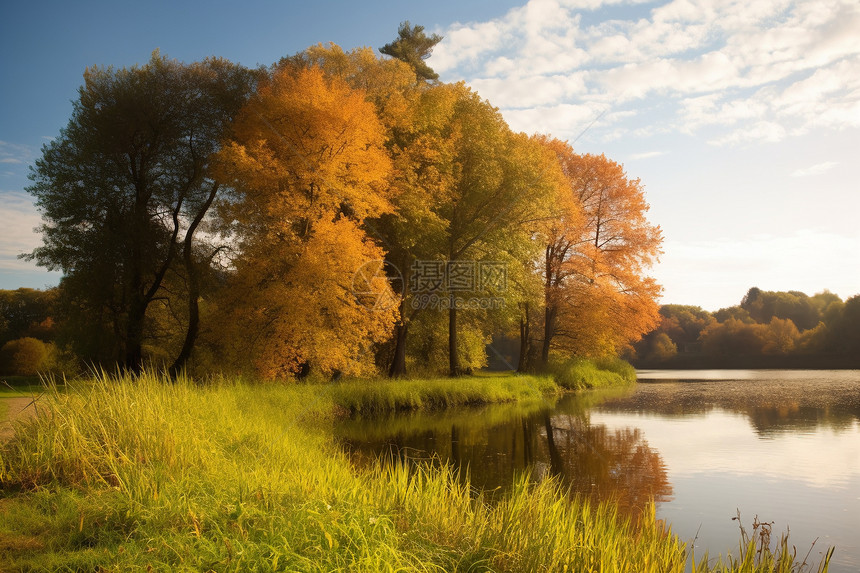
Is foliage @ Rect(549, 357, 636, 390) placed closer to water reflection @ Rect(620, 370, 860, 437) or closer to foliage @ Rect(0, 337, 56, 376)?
water reflection @ Rect(620, 370, 860, 437)

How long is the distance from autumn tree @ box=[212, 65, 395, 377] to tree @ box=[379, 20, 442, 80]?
18618 millimetres

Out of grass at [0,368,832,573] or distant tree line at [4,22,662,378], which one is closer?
grass at [0,368,832,573]

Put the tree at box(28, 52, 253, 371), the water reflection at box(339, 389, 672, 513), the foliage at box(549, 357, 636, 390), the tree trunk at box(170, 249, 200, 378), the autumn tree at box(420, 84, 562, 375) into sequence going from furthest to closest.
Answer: the foliage at box(549, 357, 636, 390), the autumn tree at box(420, 84, 562, 375), the tree trunk at box(170, 249, 200, 378), the tree at box(28, 52, 253, 371), the water reflection at box(339, 389, 672, 513)

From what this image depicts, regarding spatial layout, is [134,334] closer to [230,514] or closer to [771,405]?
[230,514]

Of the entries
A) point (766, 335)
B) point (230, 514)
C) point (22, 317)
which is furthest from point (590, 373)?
point (766, 335)

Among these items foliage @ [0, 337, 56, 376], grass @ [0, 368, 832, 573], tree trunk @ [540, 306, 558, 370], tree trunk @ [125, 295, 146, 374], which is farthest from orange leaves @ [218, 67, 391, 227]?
foliage @ [0, 337, 56, 376]

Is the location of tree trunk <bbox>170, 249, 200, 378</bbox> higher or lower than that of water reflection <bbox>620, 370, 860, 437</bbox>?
higher

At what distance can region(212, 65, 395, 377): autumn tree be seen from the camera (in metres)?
16.0

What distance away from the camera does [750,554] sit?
Result: 405 cm

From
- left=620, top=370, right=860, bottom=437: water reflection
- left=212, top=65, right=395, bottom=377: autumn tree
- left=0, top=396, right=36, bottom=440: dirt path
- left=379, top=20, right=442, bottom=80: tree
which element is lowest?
left=620, top=370, right=860, bottom=437: water reflection

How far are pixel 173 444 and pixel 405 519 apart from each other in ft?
10.0

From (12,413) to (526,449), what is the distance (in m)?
10.3

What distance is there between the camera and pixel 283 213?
16438 mm

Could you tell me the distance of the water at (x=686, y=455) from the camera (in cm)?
676
